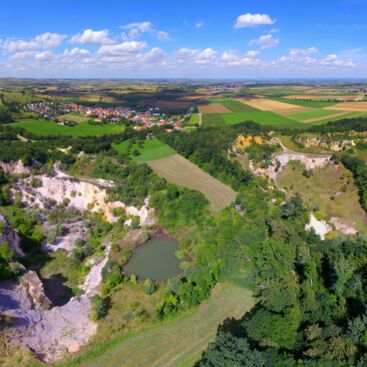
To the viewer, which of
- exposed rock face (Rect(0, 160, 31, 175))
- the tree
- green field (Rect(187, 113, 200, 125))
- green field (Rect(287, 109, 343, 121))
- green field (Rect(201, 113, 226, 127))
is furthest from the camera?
green field (Rect(287, 109, 343, 121))

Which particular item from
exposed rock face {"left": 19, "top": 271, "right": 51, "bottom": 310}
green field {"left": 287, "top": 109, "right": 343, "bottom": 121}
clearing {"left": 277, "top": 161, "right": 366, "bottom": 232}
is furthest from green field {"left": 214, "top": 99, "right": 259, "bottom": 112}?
exposed rock face {"left": 19, "top": 271, "right": 51, "bottom": 310}

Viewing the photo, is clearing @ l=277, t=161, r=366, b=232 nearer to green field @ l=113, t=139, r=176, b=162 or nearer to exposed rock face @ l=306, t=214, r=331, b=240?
exposed rock face @ l=306, t=214, r=331, b=240

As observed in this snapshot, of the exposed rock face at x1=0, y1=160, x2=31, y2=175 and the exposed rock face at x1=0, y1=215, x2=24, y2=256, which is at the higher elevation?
the exposed rock face at x1=0, y1=160, x2=31, y2=175

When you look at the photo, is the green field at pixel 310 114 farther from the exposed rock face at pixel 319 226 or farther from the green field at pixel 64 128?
the exposed rock face at pixel 319 226

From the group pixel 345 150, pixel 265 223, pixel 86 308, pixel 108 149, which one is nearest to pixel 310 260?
pixel 265 223

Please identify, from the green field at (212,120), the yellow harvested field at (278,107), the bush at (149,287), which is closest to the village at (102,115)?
the green field at (212,120)

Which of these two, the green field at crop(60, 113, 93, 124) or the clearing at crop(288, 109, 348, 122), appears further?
the green field at crop(60, 113, 93, 124)
